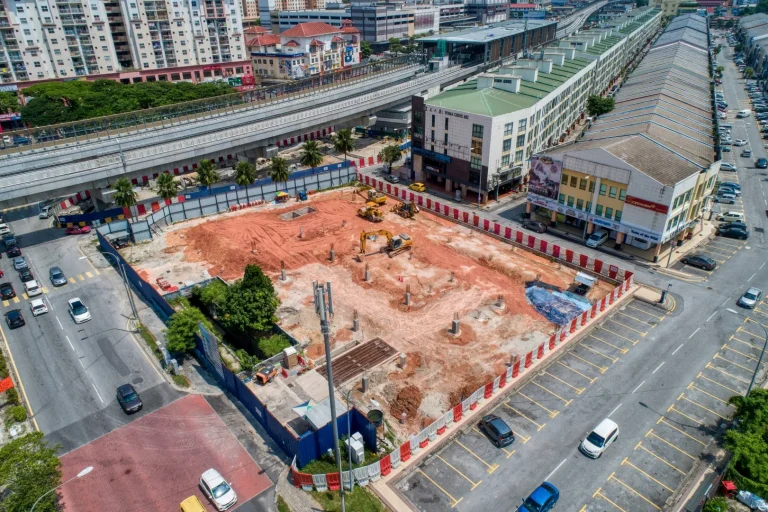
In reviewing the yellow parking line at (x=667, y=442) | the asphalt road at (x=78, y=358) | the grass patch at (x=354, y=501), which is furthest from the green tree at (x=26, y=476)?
the yellow parking line at (x=667, y=442)

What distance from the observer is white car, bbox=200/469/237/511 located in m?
33.4

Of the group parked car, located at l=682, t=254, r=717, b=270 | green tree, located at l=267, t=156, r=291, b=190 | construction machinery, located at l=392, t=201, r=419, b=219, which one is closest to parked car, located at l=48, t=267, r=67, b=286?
green tree, located at l=267, t=156, r=291, b=190

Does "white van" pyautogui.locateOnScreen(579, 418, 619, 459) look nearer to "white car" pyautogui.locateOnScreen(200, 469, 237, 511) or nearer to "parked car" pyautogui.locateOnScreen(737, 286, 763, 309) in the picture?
"white car" pyautogui.locateOnScreen(200, 469, 237, 511)

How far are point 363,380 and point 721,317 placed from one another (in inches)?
1521

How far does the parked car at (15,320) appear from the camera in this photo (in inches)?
2105

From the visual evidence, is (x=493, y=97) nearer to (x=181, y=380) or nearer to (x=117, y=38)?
(x=181, y=380)

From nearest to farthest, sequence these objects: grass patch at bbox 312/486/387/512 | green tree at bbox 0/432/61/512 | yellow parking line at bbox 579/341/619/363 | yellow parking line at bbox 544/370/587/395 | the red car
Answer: green tree at bbox 0/432/61/512 → grass patch at bbox 312/486/387/512 → yellow parking line at bbox 544/370/587/395 → yellow parking line at bbox 579/341/619/363 → the red car

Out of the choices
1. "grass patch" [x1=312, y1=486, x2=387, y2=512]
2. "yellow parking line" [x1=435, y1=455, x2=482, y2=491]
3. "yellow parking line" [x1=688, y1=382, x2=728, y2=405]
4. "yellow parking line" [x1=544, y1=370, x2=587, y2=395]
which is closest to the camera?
"grass patch" [x1=312, y1=486, x2=387, y2=512]

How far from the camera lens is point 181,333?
46875 millimetres

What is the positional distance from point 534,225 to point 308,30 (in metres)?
144

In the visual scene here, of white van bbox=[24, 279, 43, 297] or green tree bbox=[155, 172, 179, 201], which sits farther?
green tree bbox=[155, 172, 179, 201]

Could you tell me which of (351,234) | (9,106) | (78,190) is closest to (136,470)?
(351,234)

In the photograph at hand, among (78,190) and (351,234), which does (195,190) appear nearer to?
(78,190)

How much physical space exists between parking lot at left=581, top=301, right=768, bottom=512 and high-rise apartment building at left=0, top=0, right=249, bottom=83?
17033 centimetres
